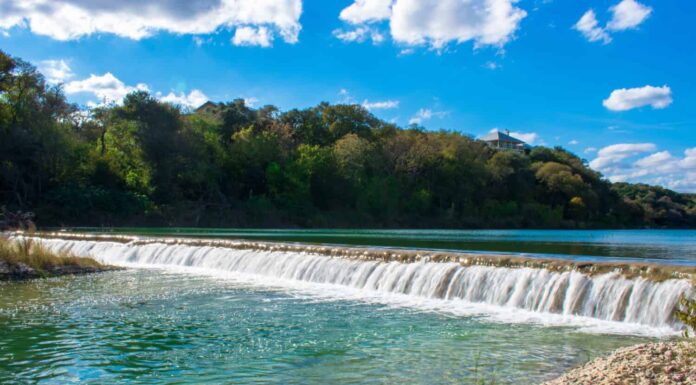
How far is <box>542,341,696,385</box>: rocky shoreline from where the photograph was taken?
594 cm

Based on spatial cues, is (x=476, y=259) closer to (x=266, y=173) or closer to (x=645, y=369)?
(x=645, y=369)

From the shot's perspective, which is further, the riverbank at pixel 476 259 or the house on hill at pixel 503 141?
the house on hill at pixel 503 141

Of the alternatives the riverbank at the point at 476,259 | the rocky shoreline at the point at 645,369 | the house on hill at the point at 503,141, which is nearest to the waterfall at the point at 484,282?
the riverbank at the point at 476,259

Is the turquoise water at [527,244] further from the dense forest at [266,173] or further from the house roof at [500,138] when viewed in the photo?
the house roof at [500,138]

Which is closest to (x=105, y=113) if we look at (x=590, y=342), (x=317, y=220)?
(x=317, y=220)

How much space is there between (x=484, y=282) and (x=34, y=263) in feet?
43.7

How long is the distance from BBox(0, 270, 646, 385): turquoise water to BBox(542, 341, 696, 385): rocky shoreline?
35.6 inches

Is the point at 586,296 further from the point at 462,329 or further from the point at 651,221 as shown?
the point at 651,221

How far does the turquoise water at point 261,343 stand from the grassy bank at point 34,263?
9.50 ft

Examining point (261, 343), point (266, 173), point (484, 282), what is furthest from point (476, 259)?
point (266, 173)

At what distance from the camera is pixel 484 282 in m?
14.4

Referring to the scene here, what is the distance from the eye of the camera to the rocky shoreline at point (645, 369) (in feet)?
19.5

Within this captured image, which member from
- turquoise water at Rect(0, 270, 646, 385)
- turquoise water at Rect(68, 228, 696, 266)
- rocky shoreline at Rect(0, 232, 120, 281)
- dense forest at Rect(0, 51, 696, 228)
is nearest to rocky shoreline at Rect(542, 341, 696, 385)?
turquoise water at Rect(0, 270, 646, 385)

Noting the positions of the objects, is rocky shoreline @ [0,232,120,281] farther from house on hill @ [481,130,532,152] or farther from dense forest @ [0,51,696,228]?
house on hill @ [481,130,532,152]
